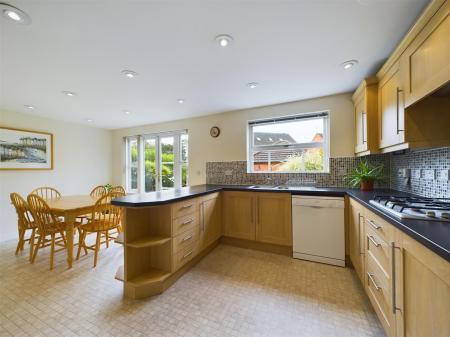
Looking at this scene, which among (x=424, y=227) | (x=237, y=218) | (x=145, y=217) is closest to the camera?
(x=424, y=227)

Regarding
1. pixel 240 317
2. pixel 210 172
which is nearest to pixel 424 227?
pixel 240 317

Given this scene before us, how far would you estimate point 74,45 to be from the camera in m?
1.63

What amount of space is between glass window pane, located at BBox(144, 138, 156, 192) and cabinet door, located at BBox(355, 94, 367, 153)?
12.9 feet

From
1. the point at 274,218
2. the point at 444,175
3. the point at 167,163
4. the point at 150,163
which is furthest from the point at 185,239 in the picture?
the point at 150,163

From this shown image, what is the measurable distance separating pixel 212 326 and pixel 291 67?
2.44m

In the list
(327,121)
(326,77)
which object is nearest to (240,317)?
(326,77)

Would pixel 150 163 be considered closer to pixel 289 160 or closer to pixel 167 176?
pixel 167 176

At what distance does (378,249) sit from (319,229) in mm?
981

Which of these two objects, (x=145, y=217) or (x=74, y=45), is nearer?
(x=74, y=45)

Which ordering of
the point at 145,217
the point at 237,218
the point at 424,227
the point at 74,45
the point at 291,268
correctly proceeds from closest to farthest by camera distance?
the point at 424,227 < the point at 74,45 < the point at 145,217 < the point at 291,268 < the point at 237,218

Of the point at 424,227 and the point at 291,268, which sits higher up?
the point at 424,227

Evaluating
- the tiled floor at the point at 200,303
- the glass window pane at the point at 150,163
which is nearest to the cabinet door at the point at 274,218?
the tiled floor at the point at 200,303

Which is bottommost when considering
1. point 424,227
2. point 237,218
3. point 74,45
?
point 237,218

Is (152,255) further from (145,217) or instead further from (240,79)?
(240,79)
